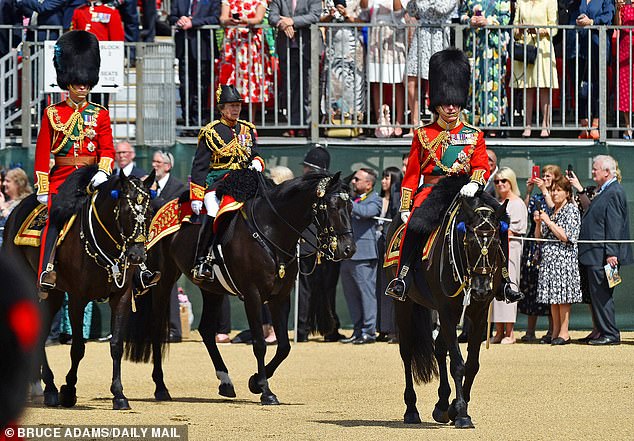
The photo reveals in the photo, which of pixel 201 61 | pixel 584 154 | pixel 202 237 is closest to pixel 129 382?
pixel 202 237

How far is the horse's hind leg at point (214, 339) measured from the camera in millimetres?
9883

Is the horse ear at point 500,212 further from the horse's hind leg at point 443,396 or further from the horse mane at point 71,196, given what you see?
the horse mane at point 71,196

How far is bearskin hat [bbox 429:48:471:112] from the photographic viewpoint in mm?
9148

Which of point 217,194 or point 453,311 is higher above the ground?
point 217,194

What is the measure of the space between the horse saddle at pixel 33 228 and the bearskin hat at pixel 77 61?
1110mm

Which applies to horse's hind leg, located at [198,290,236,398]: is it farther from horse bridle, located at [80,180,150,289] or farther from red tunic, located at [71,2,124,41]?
red tunic, located at [71,2,124,41]

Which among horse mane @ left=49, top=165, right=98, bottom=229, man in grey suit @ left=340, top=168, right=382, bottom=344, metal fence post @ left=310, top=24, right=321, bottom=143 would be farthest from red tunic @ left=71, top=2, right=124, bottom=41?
horse mane @ left=49, top=165, right=98, bottom=229

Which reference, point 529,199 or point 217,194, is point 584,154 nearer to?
point 529,199

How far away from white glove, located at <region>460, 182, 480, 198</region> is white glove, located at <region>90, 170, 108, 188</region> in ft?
9.39

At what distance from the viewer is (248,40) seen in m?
15.0

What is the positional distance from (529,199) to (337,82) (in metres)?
2.72

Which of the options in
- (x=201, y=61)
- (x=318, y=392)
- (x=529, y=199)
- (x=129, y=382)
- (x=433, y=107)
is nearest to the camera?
(x=433, y=107)

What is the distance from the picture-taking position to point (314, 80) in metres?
15.1

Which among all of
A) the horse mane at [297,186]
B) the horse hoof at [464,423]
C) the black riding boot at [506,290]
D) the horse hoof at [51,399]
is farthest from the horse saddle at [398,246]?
the horse hoof at [51,399]
